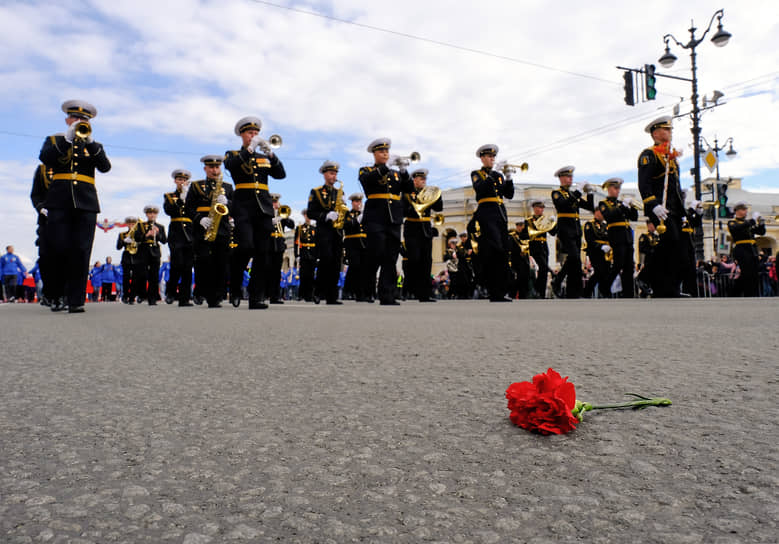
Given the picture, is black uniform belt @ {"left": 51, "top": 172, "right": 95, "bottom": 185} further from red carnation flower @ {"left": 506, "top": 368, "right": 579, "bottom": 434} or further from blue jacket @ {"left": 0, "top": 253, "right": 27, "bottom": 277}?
blue jacket @ {"left": 0, "top": 253, "right": 27, "bottom": 277}

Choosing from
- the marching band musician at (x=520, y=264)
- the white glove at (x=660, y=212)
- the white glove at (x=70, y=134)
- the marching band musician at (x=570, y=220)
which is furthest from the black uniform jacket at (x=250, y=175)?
the marching band musician at (x=520, y=264)

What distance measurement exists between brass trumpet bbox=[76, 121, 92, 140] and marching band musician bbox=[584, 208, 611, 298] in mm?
9614

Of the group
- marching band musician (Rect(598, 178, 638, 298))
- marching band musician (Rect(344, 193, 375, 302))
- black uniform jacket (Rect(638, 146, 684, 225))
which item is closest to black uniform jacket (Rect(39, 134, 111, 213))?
marching band musician (Rect(344, 193, 375, 302))

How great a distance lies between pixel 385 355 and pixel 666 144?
8.34 m

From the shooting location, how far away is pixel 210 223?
10156 mm

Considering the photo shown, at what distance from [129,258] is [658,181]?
13.0 metres

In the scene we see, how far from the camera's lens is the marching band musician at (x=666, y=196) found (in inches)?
374

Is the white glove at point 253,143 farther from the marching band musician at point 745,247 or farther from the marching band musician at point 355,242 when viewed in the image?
the marching band musician at point 745,247

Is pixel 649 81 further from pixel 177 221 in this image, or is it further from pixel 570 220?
pixel 177 221

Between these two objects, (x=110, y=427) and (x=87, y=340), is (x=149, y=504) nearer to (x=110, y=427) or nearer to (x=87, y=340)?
(x=110, y=427)

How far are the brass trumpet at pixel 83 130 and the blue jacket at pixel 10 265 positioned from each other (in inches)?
751

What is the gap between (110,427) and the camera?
1523mm

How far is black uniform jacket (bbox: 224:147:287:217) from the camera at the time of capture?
8.38m

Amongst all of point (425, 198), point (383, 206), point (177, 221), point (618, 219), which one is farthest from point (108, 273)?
point (618, 219)
